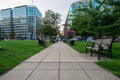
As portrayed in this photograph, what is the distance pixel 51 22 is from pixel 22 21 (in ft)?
366

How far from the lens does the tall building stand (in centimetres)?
16475

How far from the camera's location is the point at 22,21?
6683 inches

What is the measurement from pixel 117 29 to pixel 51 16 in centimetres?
5266

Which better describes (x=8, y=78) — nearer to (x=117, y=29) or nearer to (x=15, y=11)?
(x=117, y=29)

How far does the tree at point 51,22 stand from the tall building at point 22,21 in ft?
318

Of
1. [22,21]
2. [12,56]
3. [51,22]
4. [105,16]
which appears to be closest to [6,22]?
[22,21]

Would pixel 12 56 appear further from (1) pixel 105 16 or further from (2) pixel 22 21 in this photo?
(2) pixel 22 21

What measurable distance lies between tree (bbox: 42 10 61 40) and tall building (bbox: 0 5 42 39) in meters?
97.0

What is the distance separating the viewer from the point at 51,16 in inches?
2493

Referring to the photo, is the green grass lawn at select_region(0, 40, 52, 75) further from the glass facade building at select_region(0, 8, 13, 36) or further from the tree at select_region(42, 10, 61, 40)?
the glass facade building at select_region(0, 8, 13, 36)

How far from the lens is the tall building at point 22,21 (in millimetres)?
164750

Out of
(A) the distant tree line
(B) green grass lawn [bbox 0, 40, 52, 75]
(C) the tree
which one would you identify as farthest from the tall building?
(A) the distant tree line

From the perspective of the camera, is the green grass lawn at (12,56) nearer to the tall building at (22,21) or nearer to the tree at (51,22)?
the tree at (51,22)

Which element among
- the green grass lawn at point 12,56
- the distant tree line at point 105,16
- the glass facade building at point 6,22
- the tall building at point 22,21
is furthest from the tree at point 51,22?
the glass facade building at point 6,22
